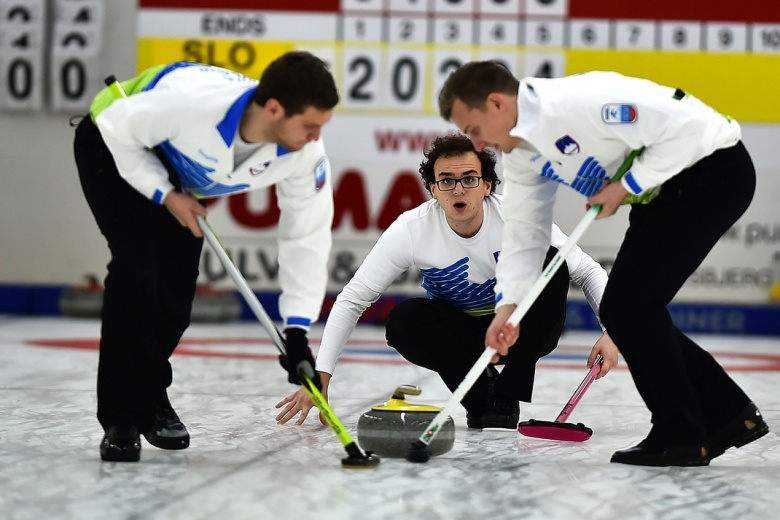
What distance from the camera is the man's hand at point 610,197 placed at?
247cm

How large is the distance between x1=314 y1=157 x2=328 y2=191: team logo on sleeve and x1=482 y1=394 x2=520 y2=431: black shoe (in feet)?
3.16

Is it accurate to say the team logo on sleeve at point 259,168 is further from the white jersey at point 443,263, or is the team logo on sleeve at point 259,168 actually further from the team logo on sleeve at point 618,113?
the team logo on sleeve at point 618,113

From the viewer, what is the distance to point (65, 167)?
7.41 m

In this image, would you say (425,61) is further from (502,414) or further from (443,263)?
(502,414)

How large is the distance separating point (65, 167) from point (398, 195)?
2334mm

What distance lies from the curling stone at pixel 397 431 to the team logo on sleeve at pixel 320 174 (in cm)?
59

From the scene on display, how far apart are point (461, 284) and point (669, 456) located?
0.89 meters

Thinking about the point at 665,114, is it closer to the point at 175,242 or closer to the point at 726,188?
the point at 726,188

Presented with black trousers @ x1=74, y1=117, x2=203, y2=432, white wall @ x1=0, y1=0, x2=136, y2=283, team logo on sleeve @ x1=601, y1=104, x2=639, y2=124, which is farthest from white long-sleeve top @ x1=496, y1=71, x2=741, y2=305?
white wall @ x1=0, y1=0, x2=136, y2=283

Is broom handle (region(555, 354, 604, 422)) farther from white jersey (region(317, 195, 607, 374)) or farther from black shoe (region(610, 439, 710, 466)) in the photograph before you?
black shoe (region(610, 439, 710, 466))

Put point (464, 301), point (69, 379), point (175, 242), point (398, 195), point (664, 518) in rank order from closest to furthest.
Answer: point (664, 518), point (175, 242), point (464, 301), point (69, 379), point (398, 195)

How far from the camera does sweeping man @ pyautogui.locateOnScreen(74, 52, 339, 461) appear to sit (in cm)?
240

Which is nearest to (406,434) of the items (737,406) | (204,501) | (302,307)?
(302,307)

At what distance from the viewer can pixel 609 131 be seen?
2.44 metres
